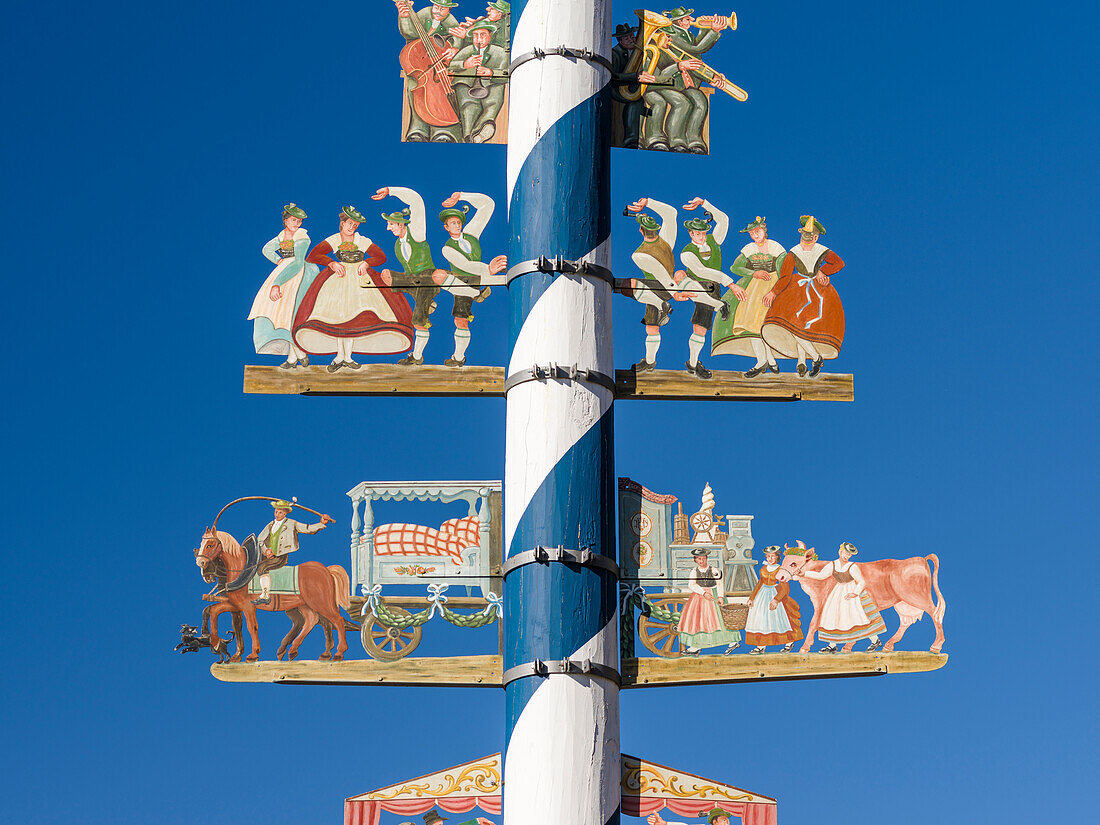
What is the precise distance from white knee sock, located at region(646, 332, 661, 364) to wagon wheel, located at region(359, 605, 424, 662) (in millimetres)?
1667

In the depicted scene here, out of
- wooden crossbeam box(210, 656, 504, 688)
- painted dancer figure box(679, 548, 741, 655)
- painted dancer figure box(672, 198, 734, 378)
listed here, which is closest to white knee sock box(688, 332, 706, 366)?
painted dancer figure box(672, 198, 734, 378)

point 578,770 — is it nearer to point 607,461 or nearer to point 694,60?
point 607,461

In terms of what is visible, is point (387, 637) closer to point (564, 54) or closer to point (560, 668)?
point (560, 668)

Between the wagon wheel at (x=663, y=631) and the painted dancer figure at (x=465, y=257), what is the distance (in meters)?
1.47

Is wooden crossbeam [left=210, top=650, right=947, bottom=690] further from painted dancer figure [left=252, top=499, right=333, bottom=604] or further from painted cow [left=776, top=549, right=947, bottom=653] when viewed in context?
painted dancer figure [left=252, top=499, right=333, bottom=604]

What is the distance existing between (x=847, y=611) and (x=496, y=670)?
1690mm

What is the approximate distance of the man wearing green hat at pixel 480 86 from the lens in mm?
7348

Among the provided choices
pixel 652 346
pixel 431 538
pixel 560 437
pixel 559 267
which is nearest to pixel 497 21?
pixel 559 267

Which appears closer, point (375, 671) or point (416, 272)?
point (375, 671)

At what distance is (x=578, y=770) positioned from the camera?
19.7ft

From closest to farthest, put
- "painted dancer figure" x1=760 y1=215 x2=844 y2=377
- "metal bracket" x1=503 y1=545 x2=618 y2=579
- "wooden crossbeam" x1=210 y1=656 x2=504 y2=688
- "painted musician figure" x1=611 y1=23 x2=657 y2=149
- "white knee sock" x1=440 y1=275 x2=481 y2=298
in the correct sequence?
"metal bracket" x1=503 y1=545 x2=618 y2=579
"wooden crossbeam" x1=210 y1=656 x2=504 y2=688
"white knee sock" x1=440 y1=275 x2=481 y2=298
"painted dancer figure" x1=760 y1=215 x2=844 y2=377
"painted musician figure" x1=611 y1=23 x2=657 y2=149

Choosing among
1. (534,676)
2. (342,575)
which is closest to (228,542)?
(342,575)

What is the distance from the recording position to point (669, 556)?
668cm

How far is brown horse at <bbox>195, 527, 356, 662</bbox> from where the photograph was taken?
6539 millimetres
